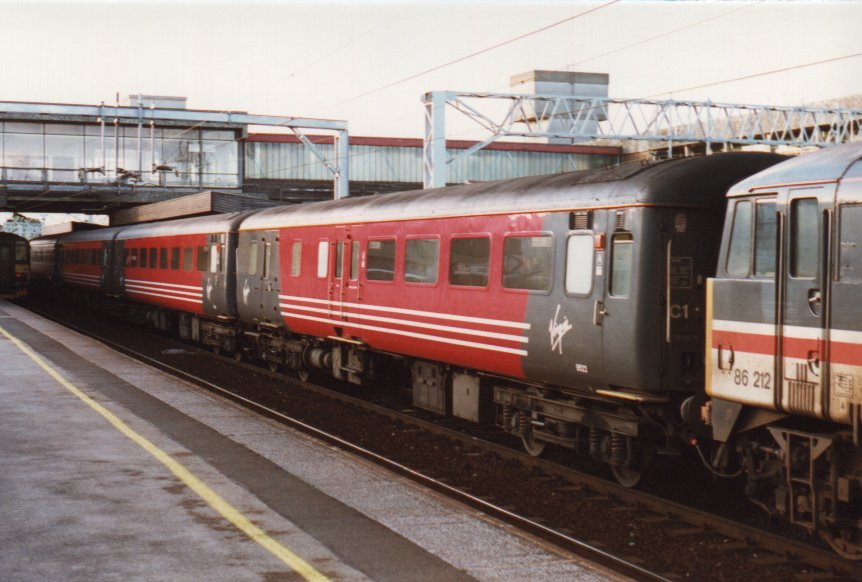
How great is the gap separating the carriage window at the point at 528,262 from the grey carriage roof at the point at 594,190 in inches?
14.6

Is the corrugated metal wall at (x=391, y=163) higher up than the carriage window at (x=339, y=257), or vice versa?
the corrugated metal wall at (x=391, y=163)

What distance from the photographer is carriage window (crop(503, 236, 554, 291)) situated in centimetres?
→ 1138

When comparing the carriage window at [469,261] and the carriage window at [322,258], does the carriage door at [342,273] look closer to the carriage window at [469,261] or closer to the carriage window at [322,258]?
the carriage window at [322,258]

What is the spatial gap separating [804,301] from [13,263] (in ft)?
168

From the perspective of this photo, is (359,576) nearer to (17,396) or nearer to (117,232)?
(17,396)

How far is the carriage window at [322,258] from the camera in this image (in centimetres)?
1758

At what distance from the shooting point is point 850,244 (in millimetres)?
7547

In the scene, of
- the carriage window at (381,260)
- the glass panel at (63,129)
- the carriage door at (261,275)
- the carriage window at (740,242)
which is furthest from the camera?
the glass panel at (63,129)

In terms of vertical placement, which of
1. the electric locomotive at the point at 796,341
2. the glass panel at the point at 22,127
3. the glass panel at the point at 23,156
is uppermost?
the glass panel at the point at 22,127

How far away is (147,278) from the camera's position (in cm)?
3103

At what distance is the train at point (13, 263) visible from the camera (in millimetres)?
52375

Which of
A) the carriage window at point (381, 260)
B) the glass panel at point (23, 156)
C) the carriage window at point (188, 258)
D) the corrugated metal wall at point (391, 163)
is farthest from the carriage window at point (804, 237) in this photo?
the glass panel at point (23, 156)

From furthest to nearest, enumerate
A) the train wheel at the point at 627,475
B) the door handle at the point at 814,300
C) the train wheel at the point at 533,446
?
1. the train wheel at the point at 533,446
2. the train wheel at the point at 627,475
3. the door handle at the point at 814,300

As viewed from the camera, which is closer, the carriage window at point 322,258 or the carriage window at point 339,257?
the carriage window at point 339,257
